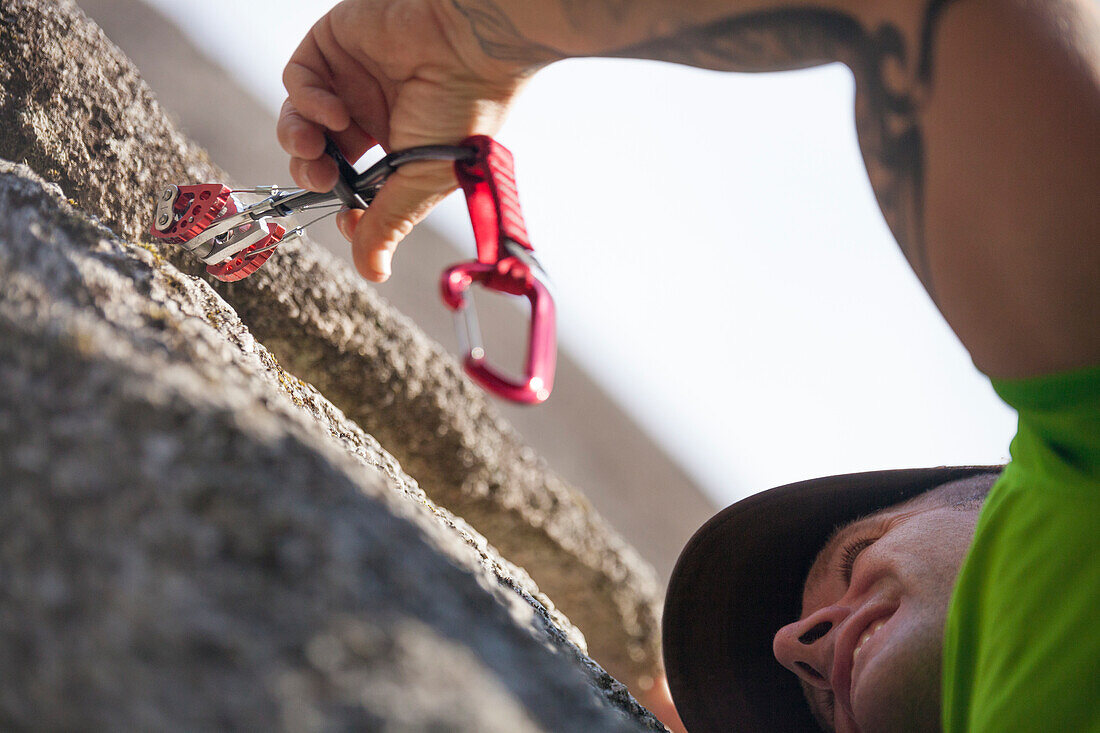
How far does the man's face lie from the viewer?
41 centimetres

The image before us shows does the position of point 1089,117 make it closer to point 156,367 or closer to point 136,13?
point 156,367

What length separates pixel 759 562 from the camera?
63 centimetres

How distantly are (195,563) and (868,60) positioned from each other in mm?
376

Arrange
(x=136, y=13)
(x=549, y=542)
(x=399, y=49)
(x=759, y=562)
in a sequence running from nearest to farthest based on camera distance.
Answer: (x=399, y=49) → (x=759, y=562) → (x=549, y=542) → (x=136, y=13)

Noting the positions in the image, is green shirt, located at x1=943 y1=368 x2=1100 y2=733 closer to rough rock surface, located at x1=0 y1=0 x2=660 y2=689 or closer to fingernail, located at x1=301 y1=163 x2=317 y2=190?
fingernail, located at x1=301 y1=163 x2=317 y2=190

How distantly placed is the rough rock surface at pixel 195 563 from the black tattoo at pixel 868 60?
0.28 metres

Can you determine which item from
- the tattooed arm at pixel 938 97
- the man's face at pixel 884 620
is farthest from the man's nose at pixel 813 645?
the tattooed arm at pixel 938 97

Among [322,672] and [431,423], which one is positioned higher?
[322,672]

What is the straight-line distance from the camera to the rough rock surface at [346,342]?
58 centimetres

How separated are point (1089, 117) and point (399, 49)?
0.39m

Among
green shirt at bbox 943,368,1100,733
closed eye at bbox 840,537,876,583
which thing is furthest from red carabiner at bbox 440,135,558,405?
closed eye at bbox 840,537,876,583

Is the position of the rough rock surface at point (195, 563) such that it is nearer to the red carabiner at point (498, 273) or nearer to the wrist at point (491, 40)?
the red carabiner at point (498, 273)

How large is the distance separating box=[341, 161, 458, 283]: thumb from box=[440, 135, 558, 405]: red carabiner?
35mm

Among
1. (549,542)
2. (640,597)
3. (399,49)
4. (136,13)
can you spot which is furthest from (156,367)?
(136,13)
